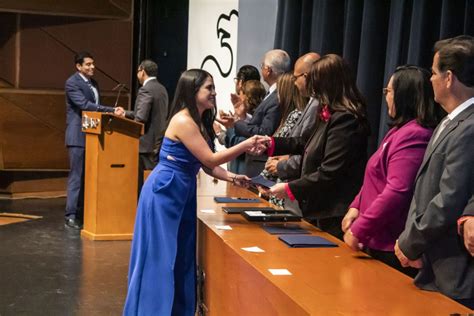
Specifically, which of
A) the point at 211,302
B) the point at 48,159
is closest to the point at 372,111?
the point at 211,302

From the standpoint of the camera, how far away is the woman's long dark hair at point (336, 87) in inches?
128

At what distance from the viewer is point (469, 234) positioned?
6.90 ft

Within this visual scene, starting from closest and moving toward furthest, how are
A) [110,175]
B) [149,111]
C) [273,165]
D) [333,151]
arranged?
[333,151], [273,165], [110,175], [149,111]

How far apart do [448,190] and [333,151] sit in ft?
3.41

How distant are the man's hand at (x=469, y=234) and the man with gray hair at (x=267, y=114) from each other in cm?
265

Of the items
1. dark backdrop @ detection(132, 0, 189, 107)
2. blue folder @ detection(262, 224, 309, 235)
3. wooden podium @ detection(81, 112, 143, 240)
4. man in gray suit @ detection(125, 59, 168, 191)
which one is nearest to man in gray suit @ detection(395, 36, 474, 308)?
blue folder @ detection(262, 224, 309, 235)

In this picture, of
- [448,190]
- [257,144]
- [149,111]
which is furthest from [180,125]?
[149,111]

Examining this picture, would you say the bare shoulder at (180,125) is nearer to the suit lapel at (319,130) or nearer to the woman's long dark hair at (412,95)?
the suit lapel at (319,130)

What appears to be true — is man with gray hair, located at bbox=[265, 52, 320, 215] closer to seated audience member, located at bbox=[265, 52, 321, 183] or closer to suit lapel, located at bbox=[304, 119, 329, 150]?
seated audience member, located at bbox=[265, 52, 321, 183]

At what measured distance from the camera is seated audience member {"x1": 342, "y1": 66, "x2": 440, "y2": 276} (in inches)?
104

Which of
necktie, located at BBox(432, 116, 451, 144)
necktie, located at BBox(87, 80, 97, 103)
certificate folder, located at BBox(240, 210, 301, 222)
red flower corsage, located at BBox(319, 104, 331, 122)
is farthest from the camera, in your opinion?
necktie, located at BBox(87, 80, 97, 103)

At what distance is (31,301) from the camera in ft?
14.8

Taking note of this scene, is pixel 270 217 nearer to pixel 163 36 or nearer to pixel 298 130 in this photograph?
pixel 298 130

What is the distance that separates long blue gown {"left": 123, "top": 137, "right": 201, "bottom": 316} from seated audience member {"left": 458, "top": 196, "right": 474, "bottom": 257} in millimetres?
1648
